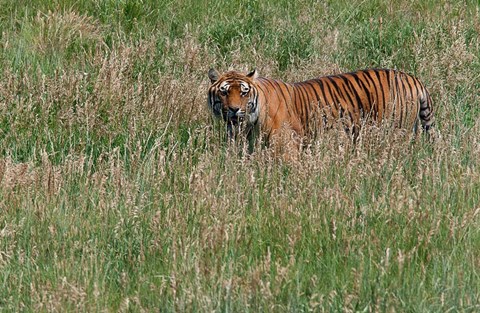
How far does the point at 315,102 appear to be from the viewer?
7023 millimetres

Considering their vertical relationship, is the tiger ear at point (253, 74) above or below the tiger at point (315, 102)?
above

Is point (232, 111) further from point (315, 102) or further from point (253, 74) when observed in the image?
point (315, 102)

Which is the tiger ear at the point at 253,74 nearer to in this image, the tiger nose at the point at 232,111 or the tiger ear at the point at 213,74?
the tiger ear at the point at 213,74

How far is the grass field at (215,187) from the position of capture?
4164mm

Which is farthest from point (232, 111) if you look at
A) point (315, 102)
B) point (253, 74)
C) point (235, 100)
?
point (315, 102)

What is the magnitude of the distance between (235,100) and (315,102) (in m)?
0.64

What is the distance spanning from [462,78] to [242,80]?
1.83m

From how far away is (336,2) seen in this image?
31.8 feet

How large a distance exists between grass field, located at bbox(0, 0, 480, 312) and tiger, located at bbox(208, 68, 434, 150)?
0.18 metres

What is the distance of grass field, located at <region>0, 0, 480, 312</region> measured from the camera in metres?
4.16

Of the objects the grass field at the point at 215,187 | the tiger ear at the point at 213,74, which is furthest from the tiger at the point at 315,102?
the grass field at the point at 215,187

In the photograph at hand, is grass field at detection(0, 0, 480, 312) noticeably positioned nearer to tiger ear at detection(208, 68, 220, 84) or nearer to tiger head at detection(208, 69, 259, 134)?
tiger head at detection(208, 69, 259, 134)

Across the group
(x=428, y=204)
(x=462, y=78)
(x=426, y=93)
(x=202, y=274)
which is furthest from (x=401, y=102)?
(x=202, y=274)

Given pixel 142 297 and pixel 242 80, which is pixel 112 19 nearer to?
pixel 242 80
